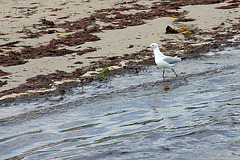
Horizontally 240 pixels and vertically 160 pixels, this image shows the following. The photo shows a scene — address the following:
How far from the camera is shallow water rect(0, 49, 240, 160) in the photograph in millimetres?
6594

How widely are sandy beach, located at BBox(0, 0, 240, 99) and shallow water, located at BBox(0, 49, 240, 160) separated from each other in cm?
151

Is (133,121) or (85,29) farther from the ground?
(85,29)

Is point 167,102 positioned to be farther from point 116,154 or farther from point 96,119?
point 116,154

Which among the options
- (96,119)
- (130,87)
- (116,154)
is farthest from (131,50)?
(116,154)

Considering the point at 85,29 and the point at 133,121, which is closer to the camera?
the point at 133,121

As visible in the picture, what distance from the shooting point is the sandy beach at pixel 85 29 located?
12.3m

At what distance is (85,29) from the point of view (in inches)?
660

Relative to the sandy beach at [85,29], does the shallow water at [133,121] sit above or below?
below

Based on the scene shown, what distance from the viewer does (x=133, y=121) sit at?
26.2 feet

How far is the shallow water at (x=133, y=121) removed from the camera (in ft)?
21.6

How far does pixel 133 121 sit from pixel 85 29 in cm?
961

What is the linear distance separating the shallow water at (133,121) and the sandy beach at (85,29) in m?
1.51

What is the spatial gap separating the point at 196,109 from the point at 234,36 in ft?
28.7

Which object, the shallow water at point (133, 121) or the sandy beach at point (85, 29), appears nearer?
the shallow water at point (133, 121)
